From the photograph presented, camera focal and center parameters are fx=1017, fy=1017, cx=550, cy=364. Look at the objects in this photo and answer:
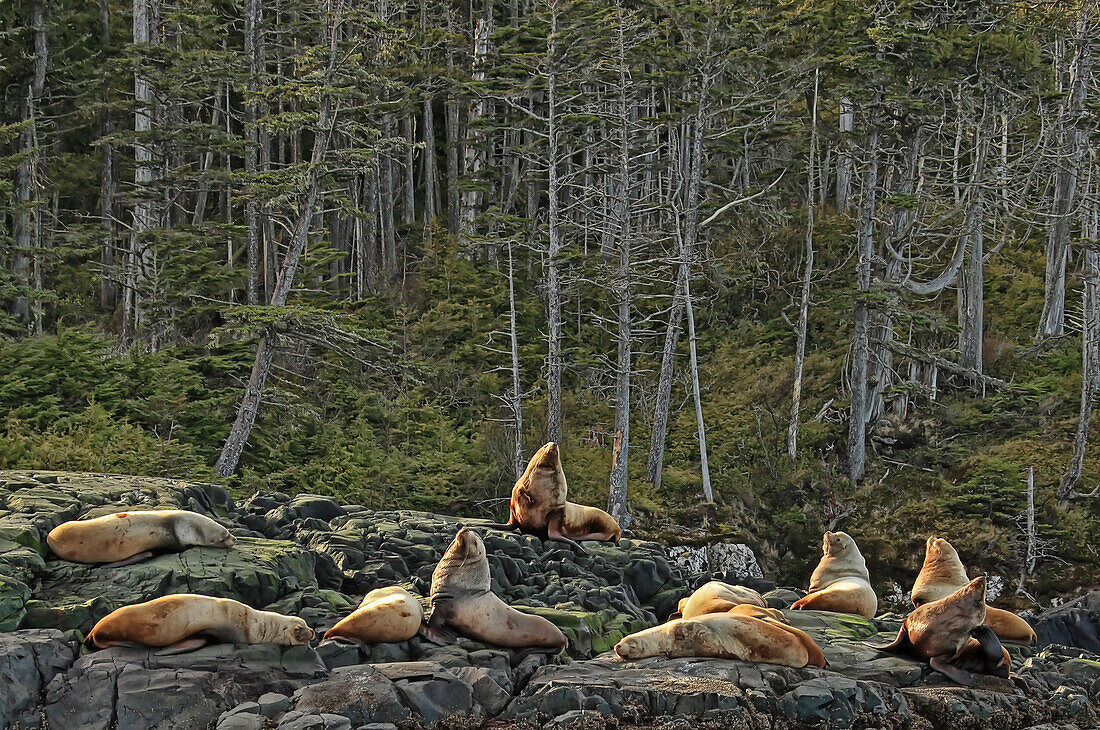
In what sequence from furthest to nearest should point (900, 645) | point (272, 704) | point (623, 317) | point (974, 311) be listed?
1. point (974, 311)
2. point (623, 317)
3. point (900, 645)
4. point (272, 704)

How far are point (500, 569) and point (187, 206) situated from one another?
2725 centimetres

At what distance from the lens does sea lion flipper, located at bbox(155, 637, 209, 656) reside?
7086 mm

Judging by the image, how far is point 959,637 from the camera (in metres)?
8.34

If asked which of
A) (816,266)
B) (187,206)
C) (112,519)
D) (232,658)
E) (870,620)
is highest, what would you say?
(187,206)

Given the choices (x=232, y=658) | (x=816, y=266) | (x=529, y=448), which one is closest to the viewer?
(x=232, y=658)

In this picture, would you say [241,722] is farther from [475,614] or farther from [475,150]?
[475,150]

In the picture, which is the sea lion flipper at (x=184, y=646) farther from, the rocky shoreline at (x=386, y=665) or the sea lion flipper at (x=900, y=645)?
the sea lion flipper at (x=900, y=645)

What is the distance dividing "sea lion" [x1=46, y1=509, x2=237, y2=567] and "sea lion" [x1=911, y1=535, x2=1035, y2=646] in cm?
698

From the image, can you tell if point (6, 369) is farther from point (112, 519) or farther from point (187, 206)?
point (187, 206)

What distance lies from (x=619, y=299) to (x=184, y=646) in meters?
16.4

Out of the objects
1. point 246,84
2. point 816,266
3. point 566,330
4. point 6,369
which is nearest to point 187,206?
point 246,84

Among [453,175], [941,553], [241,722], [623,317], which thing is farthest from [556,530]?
[453,175]

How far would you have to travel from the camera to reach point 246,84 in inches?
1013

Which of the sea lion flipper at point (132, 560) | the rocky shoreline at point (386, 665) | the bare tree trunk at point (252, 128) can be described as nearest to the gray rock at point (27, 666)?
the rocky shoreline at point (386, 665)
